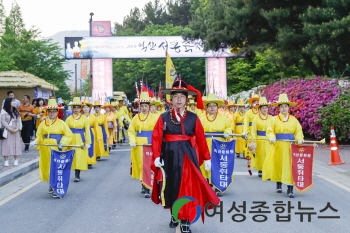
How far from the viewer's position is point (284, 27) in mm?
23656

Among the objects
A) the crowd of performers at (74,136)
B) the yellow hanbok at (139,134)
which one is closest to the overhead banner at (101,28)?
the crowd of performers at (74,136)

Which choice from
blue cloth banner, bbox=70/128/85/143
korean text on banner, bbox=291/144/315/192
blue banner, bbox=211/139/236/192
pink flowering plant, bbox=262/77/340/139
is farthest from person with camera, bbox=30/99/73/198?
pink flowering plant, bbox=262/77/340/139

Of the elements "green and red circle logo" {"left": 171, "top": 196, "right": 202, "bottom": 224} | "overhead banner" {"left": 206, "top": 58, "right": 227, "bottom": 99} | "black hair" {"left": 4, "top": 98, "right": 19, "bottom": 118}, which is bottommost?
"green and red circle logo" {"left": 171, "top": 196, "right": 202, "bottom": 224}

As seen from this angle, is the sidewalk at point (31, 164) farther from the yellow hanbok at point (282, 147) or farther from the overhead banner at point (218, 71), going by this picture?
the overhead banner at point (218, 71)

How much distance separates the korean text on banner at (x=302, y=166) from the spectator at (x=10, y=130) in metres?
6.99

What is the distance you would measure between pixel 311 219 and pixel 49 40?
3264 centimetres

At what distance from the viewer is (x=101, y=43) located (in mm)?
40906

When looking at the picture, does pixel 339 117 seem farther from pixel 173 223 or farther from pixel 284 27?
pixel 173 223

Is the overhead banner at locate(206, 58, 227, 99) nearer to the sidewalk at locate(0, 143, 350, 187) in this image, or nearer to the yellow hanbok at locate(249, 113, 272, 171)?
the sidewalk at locate(0, 143, 350, 187)

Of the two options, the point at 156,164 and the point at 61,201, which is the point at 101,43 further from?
the point at 156,164

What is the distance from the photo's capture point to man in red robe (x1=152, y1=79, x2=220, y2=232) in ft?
22.8

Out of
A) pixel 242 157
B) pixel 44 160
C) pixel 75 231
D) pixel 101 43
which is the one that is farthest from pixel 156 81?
pixel 75 231

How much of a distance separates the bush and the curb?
9.73m

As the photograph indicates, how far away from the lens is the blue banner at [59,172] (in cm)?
1017
